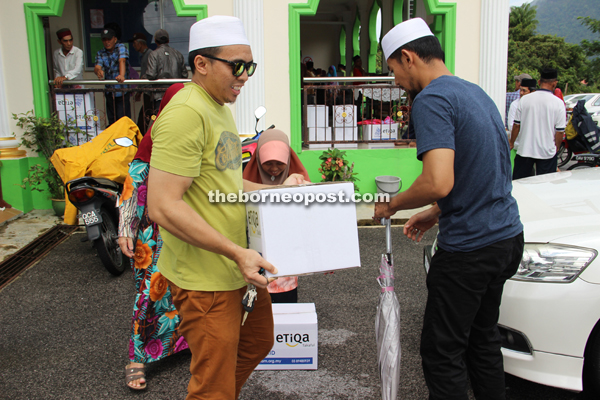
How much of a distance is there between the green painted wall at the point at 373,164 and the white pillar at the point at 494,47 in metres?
1.53

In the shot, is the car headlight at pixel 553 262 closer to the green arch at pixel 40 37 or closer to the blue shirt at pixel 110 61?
the green arch at pixel 40 37

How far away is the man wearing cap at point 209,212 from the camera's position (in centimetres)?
170

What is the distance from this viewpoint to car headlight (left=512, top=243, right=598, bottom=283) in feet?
8.05

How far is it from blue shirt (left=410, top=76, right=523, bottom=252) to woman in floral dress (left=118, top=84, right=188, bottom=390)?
1626 mm

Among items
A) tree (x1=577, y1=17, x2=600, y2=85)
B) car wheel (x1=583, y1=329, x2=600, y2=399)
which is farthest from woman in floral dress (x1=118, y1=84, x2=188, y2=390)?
tree (x1=577, y1=17, x2=600, y2=85)

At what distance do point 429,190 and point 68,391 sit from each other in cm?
234

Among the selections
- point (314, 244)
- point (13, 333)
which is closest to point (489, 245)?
point (314, 244)

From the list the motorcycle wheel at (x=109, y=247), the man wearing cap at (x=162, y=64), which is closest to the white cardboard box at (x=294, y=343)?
the motorcycle wheel at (x=109, y=247)

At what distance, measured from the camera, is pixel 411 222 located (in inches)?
102

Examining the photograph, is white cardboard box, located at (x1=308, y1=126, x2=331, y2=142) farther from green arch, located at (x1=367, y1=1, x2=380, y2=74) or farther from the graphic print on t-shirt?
green arch, located at (x1=367, y1=1, x2=380, y2=74)

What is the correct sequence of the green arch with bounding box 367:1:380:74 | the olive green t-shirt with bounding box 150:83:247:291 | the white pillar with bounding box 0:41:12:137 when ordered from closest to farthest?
1. the olive green t-shirt with bounding box 150:83:247:291
2. the white pillar with bounding box 0:41:12:137
3. the green arch with bounding box 367:1:380:74

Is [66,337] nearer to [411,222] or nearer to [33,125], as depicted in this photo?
[411,222]

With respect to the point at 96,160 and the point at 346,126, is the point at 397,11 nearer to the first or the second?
the point at 346,126

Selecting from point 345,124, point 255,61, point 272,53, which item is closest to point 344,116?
point 345,124
